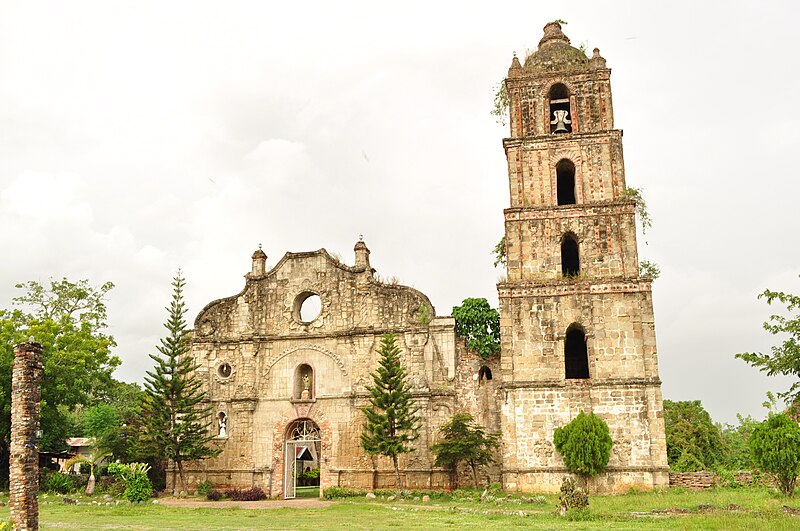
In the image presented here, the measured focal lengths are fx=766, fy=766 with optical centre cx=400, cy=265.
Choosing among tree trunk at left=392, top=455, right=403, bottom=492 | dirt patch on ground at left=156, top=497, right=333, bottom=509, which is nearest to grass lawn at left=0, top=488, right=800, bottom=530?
dirt patch on ground at left=156, top=497, right=333, bottom=509

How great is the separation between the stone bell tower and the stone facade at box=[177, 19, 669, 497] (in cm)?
4

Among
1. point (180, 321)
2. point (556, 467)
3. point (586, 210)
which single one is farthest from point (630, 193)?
point (180, 321)

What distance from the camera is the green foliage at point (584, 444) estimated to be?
20844 millimetres

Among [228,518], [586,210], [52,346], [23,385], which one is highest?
[586,210]

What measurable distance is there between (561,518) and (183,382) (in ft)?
45.8

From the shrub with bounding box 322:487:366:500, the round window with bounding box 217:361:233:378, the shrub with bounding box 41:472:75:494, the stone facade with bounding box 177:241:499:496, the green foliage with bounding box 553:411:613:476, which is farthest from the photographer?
the round window with bounding box 217:361:233:378

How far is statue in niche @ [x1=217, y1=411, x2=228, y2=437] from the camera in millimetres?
25570

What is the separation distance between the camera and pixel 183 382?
2467cm

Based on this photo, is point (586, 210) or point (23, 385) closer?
point (23, 385)

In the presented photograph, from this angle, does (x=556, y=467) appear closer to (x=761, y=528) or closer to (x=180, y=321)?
(x=761, y=528)

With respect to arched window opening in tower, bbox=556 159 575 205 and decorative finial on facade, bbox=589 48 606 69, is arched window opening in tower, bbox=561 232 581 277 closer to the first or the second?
arched window opening in tower, bbox=556 159 575 205

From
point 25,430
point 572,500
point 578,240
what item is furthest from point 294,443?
point 25,430

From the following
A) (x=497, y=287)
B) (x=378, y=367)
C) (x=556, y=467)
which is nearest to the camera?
(x=556, y=467)

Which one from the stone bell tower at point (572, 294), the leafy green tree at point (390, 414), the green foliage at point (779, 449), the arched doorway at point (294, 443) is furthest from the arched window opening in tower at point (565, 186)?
the arched doorway at point (294, 443)
